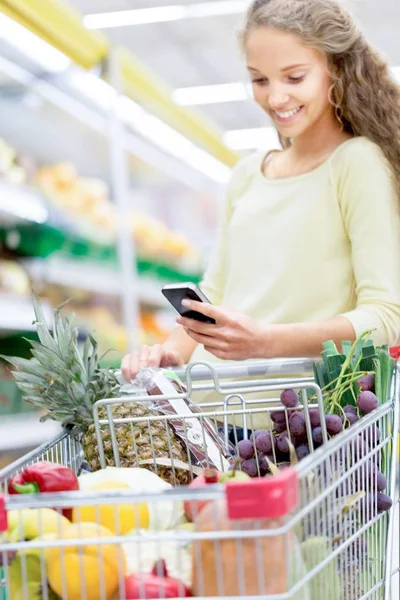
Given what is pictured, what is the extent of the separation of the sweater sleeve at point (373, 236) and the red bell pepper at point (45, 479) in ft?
2.54

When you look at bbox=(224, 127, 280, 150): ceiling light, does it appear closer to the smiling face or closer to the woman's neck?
the woman's neck

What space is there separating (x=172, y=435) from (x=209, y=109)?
1026 cm

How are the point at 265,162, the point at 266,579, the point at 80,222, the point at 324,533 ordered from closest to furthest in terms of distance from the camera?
the point at 266,579 → the point at 324,533 → the point at 265,162 → the point at 80,222

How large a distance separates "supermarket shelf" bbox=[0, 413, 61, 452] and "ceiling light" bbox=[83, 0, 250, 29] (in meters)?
5.07

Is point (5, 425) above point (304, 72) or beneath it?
beneath

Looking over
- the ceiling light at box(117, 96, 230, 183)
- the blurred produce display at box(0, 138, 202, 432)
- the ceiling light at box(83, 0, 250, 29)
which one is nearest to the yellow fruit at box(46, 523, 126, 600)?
the blurred produce display at box(0, 138, 202, 432)

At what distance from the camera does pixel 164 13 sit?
8.37 m

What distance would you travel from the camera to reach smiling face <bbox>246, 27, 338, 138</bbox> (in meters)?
2.02

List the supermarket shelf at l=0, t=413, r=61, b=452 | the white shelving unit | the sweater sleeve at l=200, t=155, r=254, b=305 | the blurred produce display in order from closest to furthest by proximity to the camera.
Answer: the sweater sleeve at l=200, t=155, r=254, b=305, the supermarket shelf at l=0, t=413, r=61, b=452, the white shelving unit, the blurred produce display

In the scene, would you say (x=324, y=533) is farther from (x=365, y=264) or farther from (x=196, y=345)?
(x=196, y=345)

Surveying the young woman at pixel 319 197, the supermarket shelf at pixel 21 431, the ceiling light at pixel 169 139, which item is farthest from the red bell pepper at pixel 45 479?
the ceiling light at pixel 169 139

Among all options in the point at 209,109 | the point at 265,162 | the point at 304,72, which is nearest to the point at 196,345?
the point at 265,162

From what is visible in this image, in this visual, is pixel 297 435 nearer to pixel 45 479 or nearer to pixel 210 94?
pixel 45 479

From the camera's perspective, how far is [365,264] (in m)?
1.96
